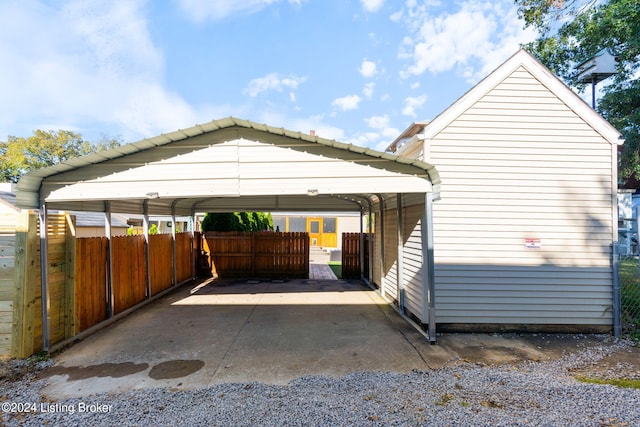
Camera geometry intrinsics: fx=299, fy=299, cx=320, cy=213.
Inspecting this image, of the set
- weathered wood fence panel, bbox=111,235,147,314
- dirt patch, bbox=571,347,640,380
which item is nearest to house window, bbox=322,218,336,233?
weathered wood fence panel, bbox=111,235,147,314

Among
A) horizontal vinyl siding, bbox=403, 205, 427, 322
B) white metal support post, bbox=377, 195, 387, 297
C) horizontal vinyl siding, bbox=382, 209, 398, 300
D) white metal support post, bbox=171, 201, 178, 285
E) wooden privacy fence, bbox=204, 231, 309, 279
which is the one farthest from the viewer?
wooden privacy fence, bbox=204, 231, 309, 279

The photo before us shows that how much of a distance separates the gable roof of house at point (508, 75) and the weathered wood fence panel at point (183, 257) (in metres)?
8.00

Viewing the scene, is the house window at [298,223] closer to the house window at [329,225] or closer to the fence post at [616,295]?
the house window at [329,225]

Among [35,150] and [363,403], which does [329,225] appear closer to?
[363,403]

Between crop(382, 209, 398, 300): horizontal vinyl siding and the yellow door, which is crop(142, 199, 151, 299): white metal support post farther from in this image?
the yellow door

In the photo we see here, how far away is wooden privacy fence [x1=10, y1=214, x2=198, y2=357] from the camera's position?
4.12 meters

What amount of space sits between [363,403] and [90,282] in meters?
5.06

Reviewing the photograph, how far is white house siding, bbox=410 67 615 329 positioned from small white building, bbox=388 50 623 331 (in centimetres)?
2

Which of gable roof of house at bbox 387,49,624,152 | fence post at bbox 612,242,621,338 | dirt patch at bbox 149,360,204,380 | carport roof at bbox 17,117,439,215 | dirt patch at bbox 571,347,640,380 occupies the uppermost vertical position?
gable roof of house at bbox 387,49,624,152

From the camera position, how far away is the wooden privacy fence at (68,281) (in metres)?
4.12

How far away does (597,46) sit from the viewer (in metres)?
11.7

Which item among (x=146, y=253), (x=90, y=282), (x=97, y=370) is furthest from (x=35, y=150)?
(x=97, y=370)

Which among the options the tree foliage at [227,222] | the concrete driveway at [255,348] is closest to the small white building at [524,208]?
the concrete driveway at [255,348]

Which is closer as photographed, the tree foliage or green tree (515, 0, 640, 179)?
green tree (515, 0, 640, 179)
